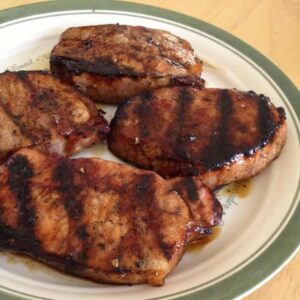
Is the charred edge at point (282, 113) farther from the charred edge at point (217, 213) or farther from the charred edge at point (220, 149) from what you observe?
the charred edge at point (217, 213)

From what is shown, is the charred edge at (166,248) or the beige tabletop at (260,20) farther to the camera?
the beige tabletop at (260,20)

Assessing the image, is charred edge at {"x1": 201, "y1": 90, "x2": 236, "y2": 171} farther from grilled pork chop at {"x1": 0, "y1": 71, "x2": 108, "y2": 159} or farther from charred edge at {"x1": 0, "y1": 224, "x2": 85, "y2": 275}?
charred edge at {"x1": 0, "y1": 224, "x2": 85, "y2": 275}

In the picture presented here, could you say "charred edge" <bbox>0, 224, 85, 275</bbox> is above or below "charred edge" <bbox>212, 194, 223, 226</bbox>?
below

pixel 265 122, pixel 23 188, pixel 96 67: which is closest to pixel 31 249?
pixel 23 188

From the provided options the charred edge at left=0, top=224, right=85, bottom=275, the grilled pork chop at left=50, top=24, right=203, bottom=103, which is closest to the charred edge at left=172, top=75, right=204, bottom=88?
the grilled pork chop at left=50, top=24, right=203, bottom=103

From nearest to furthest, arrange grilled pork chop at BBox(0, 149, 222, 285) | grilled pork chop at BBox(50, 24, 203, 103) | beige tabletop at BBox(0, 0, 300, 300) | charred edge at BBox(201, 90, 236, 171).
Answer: grilled pork chop at BBox(0, 149, 222, 285)
charred edge at BBox(201, 90, 236, 171)
grilled pork chop at BBox(50, 24, 203, 103)
beige tabletop at BBox(0, 0, 300, 300)

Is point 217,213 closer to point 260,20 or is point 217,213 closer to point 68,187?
point 68,187

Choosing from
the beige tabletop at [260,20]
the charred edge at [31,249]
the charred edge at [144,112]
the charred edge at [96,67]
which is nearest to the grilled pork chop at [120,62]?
the charred edge at [96,67]
